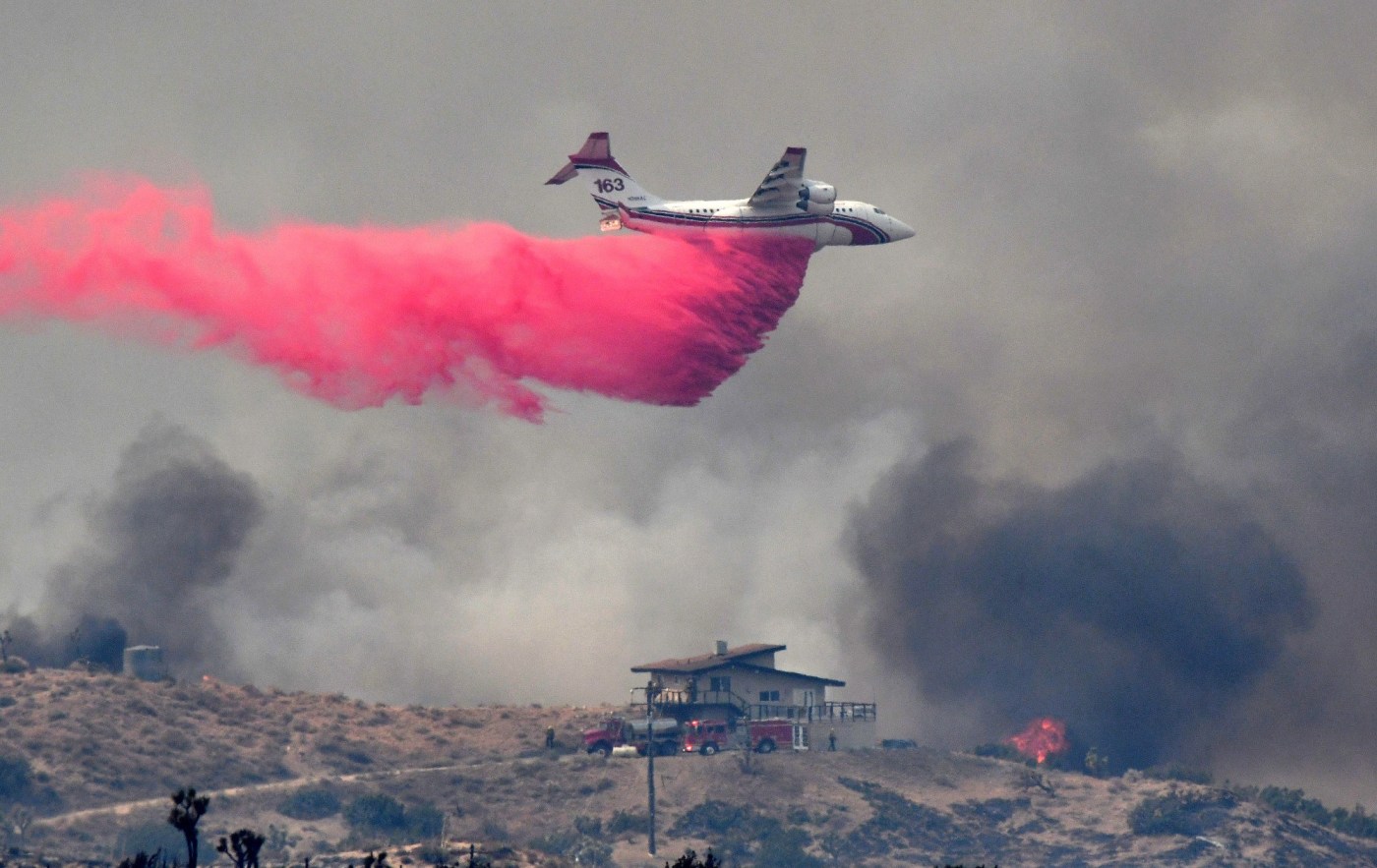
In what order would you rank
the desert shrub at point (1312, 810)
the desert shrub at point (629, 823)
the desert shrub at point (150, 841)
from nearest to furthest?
the desert shrub at point (150, 841)
the desert shrub at point (629, 823)
the desert shrub at point (1312, 810)

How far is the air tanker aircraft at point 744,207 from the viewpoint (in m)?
106

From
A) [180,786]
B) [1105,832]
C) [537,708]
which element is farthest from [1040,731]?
[180,786]

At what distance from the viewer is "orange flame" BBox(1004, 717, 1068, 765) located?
14262 centimetres

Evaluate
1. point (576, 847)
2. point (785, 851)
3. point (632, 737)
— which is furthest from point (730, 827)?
point (632, 737)

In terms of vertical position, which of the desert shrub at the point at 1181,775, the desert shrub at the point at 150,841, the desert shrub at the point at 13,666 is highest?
the desert shrub at the point at 13,666

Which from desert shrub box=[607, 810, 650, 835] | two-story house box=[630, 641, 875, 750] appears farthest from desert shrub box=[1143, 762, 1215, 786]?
desert shrub box=[607, 810, 650, 835]

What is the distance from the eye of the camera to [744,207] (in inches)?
4166

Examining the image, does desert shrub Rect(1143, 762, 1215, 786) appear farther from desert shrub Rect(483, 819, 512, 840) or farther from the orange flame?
desert shrub Rect(483, 819, 512, 840)

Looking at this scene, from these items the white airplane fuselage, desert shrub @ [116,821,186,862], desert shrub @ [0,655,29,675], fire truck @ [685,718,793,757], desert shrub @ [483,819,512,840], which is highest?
the white airplane fuselage

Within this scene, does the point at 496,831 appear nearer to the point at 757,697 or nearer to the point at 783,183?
the point at 757,697

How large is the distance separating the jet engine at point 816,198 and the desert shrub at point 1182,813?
40.2m

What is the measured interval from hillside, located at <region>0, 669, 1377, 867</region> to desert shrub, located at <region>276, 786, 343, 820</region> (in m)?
0.15

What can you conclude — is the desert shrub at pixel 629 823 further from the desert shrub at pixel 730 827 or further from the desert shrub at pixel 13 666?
the desert shrub at pixel 13 666

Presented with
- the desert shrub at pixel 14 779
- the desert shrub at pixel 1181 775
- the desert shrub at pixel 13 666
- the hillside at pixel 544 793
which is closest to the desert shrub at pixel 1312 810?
the desert shrub at pixel 1181 775
